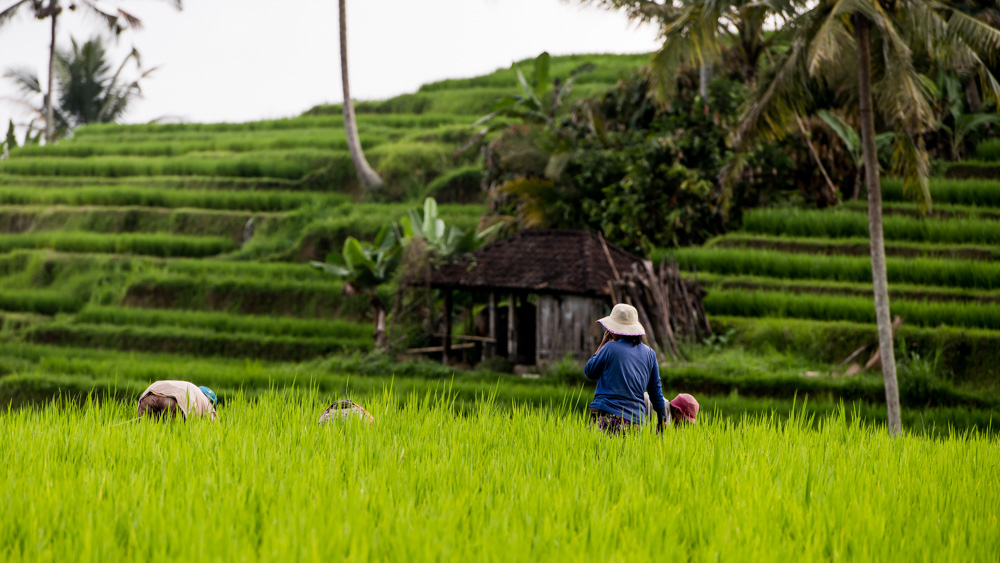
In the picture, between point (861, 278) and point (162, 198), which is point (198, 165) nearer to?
point (162, 198)

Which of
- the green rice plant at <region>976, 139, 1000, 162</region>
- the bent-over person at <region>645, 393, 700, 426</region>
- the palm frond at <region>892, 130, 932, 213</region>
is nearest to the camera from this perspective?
the bent-over person at <region>645, 393, 700, 426</region>

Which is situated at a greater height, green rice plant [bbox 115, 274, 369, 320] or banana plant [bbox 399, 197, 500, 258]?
banana plant [bbox 399, 197, 500, 258]

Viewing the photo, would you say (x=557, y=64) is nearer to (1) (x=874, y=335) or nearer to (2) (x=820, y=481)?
(1) (x=874, y=335)

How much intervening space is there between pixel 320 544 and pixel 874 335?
9222 mm

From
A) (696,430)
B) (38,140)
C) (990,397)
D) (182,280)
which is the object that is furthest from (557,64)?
(696,430)

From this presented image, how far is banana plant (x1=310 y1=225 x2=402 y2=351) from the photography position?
518 inches

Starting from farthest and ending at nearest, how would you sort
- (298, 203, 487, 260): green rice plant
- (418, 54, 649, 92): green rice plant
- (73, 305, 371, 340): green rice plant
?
(418, 54, 649, 92): green rice plant → (298, 203, 487, 260): green rice plant → (73, 305, 371, 340): green rice plant

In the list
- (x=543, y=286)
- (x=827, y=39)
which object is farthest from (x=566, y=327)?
(x=827, y=39)

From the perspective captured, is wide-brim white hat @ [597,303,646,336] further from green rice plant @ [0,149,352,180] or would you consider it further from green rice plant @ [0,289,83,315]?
green rice plant @ [0,149,352,180]

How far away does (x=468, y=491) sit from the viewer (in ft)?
11.7

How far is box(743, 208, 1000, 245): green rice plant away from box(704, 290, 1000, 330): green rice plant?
203cm

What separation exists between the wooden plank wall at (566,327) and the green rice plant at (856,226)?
411 cm

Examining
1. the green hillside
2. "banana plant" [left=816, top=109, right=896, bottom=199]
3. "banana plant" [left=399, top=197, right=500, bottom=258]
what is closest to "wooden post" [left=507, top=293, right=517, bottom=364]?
the green hillside

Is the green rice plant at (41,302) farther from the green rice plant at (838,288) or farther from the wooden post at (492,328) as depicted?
the green rice plant at (838,288)
